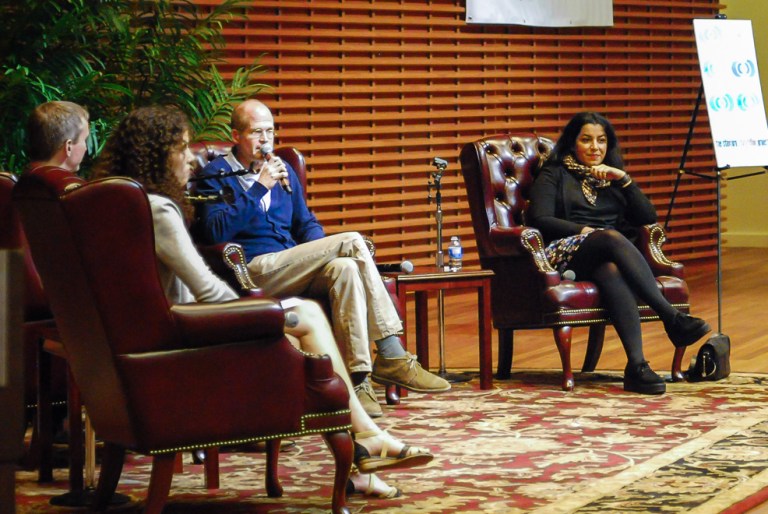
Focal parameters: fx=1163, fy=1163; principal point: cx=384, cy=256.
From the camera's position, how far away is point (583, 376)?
522 cm

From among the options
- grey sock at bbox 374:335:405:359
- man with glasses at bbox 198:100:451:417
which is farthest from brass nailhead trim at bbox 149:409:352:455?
grey sock at bbox 374:335:405:359

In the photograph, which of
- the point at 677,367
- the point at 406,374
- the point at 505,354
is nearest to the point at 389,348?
the point at 406,374

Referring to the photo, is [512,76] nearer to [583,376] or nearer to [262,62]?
[262,62]

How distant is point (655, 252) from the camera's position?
A: 5.18m

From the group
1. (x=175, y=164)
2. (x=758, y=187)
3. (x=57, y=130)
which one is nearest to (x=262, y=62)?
(x=57, y=130)

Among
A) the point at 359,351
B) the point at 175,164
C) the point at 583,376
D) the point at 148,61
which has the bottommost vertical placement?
the point at 583,376

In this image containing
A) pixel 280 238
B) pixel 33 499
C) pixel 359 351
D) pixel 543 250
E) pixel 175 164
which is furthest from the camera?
pixel 543 250

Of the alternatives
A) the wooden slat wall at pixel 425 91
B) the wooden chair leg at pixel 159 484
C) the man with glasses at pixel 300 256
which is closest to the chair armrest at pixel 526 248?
the man with glasses at pixel 300 256

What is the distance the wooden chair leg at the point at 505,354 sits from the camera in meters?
5.22

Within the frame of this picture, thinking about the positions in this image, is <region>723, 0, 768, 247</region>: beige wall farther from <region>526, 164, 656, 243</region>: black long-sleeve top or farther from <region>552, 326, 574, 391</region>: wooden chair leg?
<region>552, 326, 574, 391</region>: wooden chair leg

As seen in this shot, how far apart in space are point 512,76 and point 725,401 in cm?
463

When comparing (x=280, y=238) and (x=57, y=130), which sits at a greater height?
(x=57, y=130)

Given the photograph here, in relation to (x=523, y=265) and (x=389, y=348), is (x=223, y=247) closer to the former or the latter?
(x=389, y=348)

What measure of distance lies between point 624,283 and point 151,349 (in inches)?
106
